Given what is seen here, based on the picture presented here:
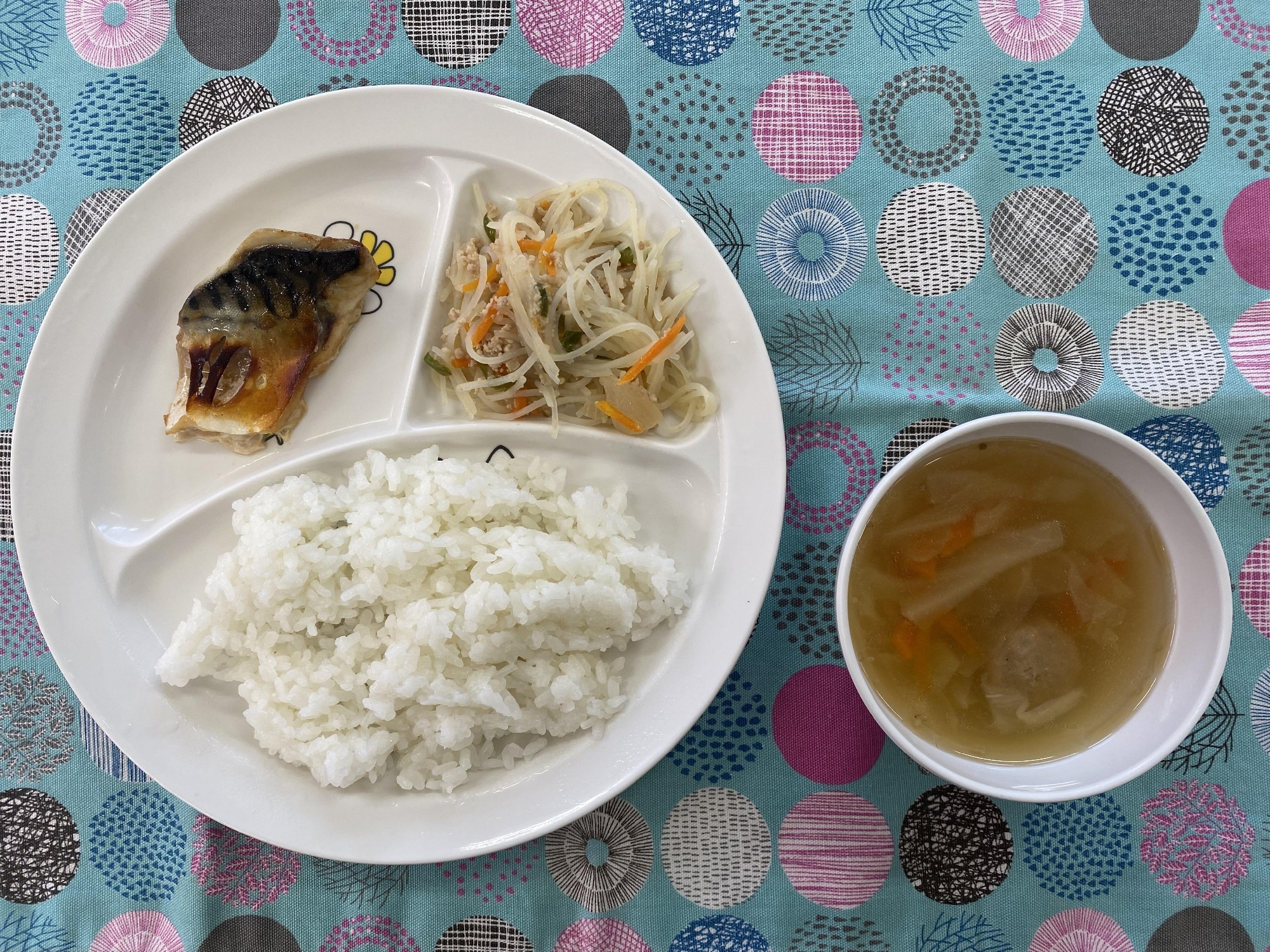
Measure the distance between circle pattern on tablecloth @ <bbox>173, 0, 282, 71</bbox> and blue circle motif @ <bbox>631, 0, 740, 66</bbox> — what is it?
3.51 ft

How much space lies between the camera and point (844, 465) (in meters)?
2.22

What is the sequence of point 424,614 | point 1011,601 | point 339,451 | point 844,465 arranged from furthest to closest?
point 844,465, point 339,451, point 424,614, point 1011,601

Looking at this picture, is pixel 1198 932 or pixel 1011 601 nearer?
pixel 1011 601

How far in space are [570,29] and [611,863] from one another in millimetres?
2416

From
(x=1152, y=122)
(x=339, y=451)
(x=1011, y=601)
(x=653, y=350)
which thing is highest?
(x=1152, y=122)

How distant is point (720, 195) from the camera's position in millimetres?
2256

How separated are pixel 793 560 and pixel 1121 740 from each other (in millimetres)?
881

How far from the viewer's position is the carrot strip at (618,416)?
6.66 ft

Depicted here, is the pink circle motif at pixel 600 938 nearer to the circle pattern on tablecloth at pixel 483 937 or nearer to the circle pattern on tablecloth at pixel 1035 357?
the circle pattern on tablecloth at pixel 483 937

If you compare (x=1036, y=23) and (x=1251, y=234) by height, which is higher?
(x=1036, y=23)

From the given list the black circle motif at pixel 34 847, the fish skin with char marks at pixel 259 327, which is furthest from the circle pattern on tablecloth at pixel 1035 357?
the black circle motif at pixel 34 847

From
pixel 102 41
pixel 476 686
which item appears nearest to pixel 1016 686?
pixel 476 686

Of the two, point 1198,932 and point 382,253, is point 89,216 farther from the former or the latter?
point 1198,932

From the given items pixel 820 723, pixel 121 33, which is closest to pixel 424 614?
pixel 820 723
